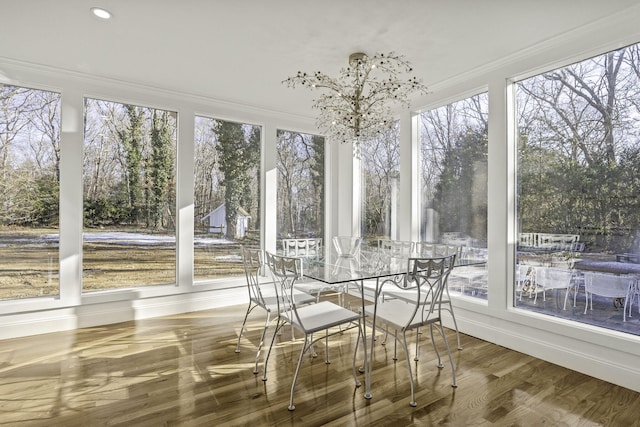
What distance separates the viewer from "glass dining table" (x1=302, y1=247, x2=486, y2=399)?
2.34 meters

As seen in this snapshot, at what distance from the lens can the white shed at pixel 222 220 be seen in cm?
445

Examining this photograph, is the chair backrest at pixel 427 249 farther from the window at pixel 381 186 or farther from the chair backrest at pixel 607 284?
the chair backrest at pixel 607 284

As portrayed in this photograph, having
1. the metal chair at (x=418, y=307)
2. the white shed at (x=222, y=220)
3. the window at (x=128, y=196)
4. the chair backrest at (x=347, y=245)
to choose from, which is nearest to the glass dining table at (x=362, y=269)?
the metal chair at (x=418, y=307)

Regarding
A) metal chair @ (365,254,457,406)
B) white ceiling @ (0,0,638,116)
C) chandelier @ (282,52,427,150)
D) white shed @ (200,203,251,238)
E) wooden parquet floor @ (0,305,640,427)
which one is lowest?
wooden parquet floor @ (0,305,640,427)

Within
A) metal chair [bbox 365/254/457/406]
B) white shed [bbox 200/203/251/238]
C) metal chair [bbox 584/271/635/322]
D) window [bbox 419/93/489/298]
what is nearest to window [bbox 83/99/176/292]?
white shed [bbox 200/203/251/238]

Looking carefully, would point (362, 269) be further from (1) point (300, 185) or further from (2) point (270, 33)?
(1) point (300, 185)

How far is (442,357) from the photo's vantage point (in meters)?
2.94

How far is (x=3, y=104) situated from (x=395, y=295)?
164 inches

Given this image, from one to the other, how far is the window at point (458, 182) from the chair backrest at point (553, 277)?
0.50m

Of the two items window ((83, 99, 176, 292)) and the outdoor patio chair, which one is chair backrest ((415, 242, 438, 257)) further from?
window ((83, 99, 176, 292))

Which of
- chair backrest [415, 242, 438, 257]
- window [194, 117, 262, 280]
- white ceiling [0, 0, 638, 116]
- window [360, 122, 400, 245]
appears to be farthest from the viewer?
window [360, 122, 400, 245]

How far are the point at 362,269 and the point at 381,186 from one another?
7.93ft

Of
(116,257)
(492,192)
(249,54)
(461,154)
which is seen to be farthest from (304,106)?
(116,257)

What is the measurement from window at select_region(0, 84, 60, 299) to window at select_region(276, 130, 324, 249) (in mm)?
2597
